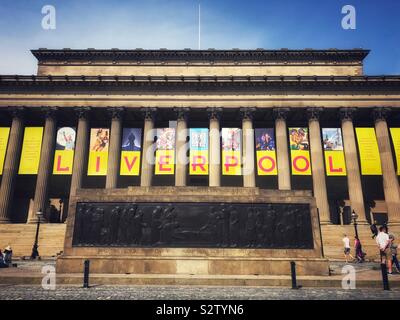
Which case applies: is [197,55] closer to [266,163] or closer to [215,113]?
[215,113]

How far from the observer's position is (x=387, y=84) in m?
32.2

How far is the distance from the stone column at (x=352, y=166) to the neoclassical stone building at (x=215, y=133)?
3.8 inches

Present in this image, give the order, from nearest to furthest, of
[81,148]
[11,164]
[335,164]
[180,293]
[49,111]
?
1. [180,293]
2. [335,164]
3. [11,164]
4. [81,148]
5. [49,111]

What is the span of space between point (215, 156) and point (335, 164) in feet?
39.3

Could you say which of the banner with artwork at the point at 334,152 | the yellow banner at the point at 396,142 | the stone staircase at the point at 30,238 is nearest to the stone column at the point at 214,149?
the banner with artwork at the point at 334,152

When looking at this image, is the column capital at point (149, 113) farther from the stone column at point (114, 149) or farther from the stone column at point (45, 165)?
the stone column at point (45, 165)

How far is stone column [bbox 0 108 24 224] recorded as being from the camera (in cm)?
2945

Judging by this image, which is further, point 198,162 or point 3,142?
point 3,142

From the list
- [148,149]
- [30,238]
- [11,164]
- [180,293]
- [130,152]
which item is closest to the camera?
[180,293]

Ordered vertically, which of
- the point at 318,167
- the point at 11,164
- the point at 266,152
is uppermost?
the point at 266,152

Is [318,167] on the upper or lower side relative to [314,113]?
lower

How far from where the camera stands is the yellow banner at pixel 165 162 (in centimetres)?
2983

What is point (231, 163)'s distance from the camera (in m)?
29.8

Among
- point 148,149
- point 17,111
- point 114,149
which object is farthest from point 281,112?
point 17,111
